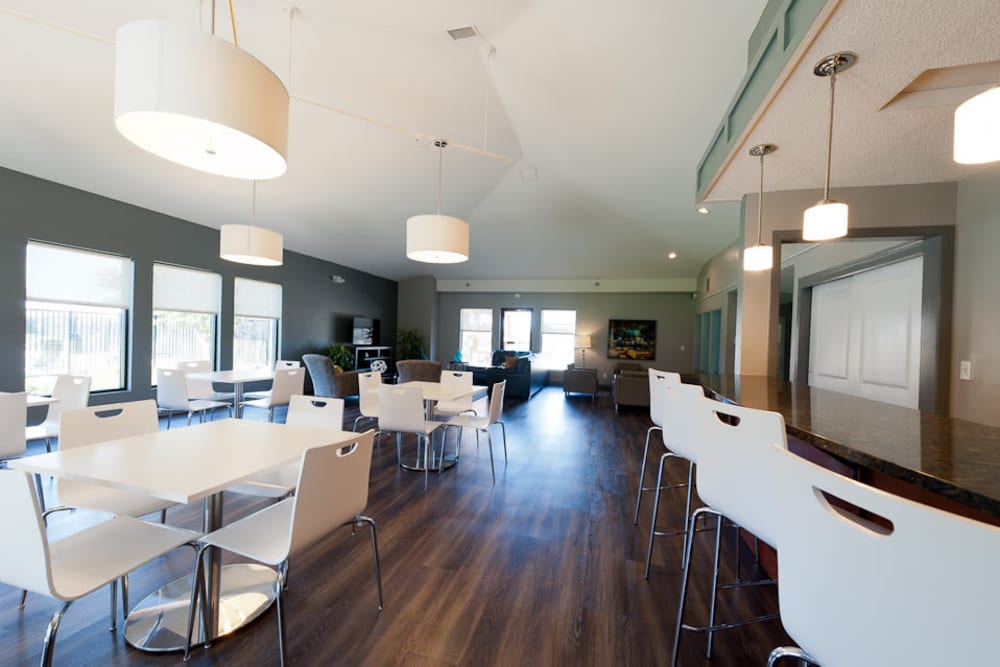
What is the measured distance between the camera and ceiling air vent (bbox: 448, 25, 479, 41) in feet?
10.1

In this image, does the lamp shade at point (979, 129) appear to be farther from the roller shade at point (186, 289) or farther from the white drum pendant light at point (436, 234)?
the roller shade at point (186, 289)

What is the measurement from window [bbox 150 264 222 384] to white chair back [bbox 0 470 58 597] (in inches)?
200

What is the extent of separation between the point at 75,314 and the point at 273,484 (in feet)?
14.4

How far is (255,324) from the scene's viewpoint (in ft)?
22.4

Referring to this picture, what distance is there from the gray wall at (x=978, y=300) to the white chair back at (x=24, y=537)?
4.23 meters

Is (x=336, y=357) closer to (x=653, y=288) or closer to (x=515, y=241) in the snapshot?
(x=515, y=241)

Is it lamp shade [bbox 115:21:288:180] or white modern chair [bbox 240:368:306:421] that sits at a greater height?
lamp shade [bbox 115:21:288:180]

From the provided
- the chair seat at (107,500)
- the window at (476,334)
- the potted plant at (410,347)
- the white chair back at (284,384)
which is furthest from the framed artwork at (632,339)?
the chair seat at (107,500)

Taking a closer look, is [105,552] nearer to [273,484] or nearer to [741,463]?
[273,484]

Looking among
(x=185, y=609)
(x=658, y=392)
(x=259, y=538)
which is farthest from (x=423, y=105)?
(x=185, y=609)

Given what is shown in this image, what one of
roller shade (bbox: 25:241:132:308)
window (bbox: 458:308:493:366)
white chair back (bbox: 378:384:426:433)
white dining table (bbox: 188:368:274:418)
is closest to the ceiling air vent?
white chair back (bbox: 378:384:426:433)

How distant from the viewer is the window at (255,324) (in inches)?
255

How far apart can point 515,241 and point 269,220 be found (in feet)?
14.7

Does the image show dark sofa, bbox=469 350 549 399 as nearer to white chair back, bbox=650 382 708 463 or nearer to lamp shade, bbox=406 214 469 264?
lamp shade, bbox=406 214 469 264
